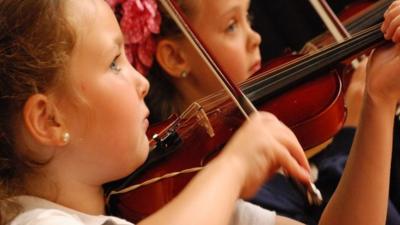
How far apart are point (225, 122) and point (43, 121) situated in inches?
11.3

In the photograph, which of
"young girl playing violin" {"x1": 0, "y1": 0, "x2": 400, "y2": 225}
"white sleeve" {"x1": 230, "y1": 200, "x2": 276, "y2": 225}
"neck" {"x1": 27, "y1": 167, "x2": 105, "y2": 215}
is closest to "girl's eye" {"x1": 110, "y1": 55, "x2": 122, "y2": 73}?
"young girl playing violin" {"x1": 0, "y1": 0, "x2": 400, "y2": 225}

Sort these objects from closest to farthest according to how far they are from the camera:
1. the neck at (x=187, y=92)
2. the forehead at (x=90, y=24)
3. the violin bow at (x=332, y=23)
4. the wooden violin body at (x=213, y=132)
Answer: the forehead at (x=90, y=24) → the wooden violin body at (x=213, y=132) → the violin bow at (x=332, y=23) → the neck at (x=187, y=92)

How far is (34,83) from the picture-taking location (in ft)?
2.29

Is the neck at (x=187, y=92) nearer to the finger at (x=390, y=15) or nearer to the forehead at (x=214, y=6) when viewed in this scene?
the forehead at (x=214, y=6)

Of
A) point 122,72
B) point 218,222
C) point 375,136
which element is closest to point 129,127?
point 122,72

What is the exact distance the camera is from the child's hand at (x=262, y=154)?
0.64 metres

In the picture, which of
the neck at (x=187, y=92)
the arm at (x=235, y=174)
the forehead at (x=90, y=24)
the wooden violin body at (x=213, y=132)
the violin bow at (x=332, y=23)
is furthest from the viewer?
the neck at (x=187, y=92)

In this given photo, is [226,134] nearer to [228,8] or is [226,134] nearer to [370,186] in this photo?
[370,186]

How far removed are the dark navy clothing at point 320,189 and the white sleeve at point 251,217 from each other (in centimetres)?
18

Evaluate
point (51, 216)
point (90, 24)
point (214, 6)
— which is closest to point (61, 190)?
point (51, 216)

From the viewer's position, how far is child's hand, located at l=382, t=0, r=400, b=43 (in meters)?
0.78

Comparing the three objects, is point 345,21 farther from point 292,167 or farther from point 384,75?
point 292,167

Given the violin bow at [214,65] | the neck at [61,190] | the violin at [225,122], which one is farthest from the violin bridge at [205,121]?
the neck at [61,190]

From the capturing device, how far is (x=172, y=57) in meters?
1.16
